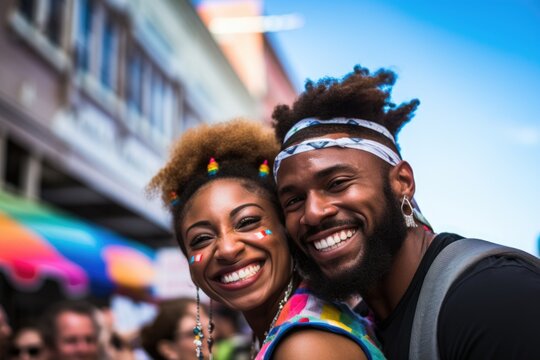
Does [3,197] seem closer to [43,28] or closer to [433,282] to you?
[43,28]

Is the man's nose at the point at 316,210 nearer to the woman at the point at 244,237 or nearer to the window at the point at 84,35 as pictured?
the woman at the point at 244,237

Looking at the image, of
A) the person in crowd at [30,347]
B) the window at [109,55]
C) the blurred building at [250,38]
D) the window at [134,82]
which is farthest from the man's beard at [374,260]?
the blurred building at [250,38]

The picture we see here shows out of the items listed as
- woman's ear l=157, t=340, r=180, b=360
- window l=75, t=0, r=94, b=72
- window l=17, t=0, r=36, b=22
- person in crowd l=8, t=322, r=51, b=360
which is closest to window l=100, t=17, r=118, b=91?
window l=75, t=0, r=94, b=72

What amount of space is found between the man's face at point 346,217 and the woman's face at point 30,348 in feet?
12.6

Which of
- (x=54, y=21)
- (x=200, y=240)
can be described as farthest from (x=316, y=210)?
(x=54, y=21)

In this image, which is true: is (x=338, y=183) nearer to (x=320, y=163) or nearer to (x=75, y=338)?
(x=320, y=163)

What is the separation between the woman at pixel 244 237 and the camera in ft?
6.91

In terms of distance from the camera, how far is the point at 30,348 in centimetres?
532

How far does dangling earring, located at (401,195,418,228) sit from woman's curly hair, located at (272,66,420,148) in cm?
40

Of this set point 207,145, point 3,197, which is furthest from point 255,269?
point 3,197

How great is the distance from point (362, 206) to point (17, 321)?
924 cm

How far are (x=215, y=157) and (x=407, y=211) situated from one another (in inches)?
42.1

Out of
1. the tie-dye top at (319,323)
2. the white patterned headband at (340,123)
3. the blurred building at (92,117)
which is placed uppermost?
the blurred building at (92,117)

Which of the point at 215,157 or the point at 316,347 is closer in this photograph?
the point at 316,347
